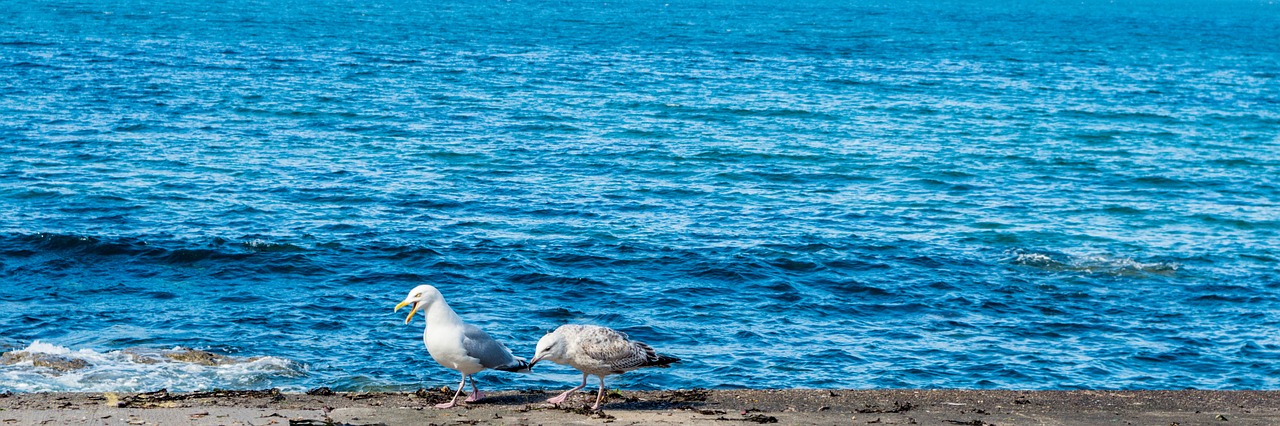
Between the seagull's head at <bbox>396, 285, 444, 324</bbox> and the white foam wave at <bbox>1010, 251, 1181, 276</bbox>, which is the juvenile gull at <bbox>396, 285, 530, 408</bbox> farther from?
the white foam wave at <bbox>1010, 251, 1181, 276</bbox>

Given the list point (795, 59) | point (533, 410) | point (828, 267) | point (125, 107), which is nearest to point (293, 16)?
point (795, 59)

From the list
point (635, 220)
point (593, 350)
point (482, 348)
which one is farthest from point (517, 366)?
point (635, 220)

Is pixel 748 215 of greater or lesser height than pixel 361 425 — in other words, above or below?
below

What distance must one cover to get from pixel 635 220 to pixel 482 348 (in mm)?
14967

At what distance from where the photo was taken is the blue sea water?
1830cm

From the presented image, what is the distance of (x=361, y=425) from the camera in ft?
38.5

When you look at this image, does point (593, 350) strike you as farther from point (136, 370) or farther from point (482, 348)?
point (136, 370)

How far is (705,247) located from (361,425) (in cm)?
1343

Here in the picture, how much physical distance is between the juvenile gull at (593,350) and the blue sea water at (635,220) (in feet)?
12.2

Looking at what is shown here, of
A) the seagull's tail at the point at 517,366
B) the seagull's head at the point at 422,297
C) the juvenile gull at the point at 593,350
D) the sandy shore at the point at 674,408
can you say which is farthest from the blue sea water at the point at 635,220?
the seagull's head at the point at 422,297

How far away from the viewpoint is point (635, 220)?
90.0 feet

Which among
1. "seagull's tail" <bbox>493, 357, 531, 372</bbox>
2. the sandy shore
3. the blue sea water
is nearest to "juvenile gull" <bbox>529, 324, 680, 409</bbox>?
the sandy shore

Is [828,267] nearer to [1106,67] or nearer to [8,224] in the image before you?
[8,224]

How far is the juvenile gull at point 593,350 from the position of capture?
1227cm
